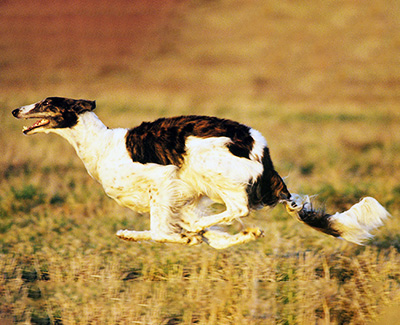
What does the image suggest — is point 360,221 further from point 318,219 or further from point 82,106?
point 82,106

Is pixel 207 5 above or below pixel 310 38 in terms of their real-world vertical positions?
above

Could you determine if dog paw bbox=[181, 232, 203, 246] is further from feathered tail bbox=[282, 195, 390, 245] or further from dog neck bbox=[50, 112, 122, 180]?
dog neck bbox=[50, 112, 122, 180]

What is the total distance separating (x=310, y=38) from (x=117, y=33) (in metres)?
8.52

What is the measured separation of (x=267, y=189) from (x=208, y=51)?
1940 cm

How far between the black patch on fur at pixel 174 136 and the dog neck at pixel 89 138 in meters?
0.25

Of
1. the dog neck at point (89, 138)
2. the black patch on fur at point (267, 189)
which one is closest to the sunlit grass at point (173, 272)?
the black patch on fur at point (267, 189)

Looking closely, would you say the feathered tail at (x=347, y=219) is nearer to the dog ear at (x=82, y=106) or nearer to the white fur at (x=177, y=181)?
the white fur at (x=177, y=181)

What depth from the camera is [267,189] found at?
4.73 m

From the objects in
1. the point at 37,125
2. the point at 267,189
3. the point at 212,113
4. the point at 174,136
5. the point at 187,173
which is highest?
the point at 212,113

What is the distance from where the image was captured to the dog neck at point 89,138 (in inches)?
191

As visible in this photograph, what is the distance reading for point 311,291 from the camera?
457 cm

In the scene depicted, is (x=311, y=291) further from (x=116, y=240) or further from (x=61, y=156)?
(x=61, y=156)

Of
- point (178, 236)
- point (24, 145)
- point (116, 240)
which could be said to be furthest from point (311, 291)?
point (24, 145)

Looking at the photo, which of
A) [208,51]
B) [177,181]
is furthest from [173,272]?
[208,51]
